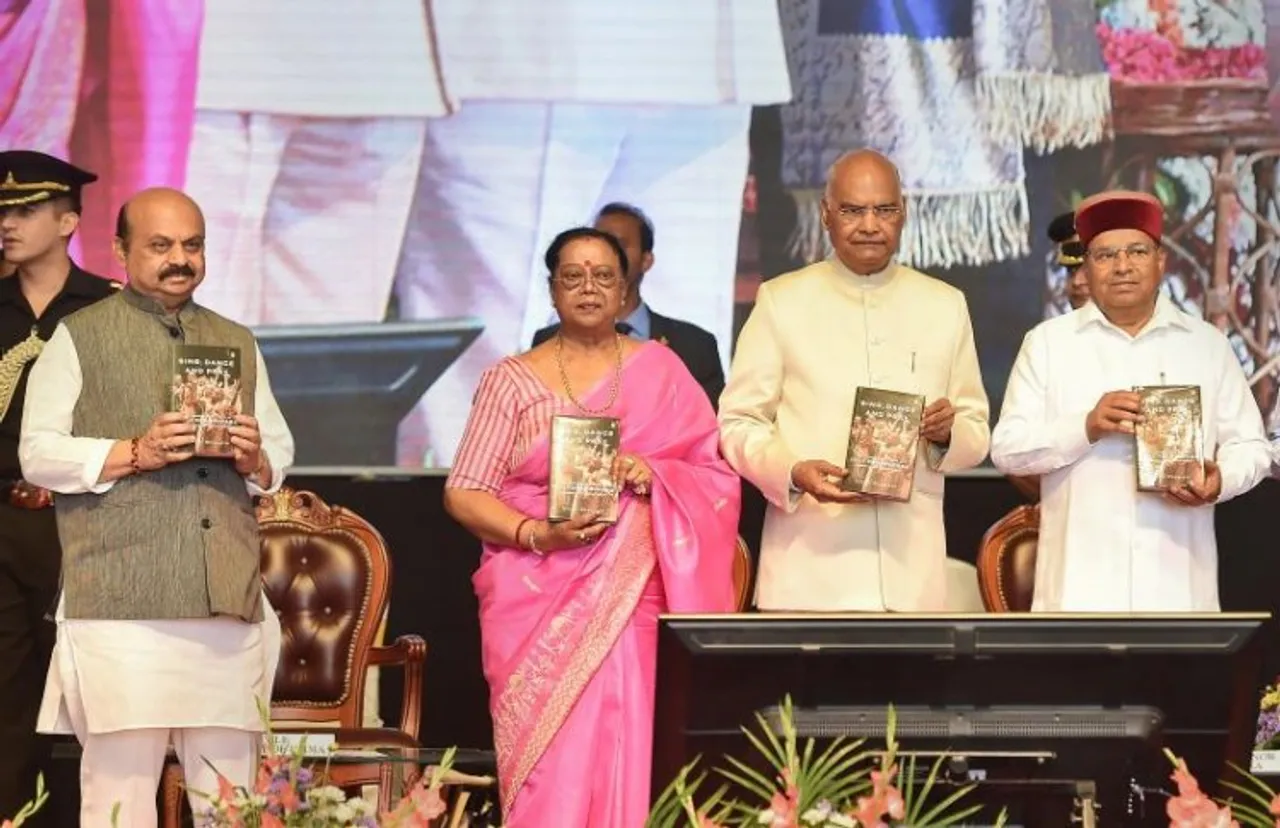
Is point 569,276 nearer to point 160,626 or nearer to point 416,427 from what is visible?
point 160,626

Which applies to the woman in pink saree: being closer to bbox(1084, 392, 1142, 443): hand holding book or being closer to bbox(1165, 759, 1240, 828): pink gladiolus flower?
bbox(1084, 392, 1142, 443): hand holding book

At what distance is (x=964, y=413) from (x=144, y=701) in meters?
1.69

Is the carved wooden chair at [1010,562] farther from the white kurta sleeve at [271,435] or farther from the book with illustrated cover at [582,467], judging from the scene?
the white kurta sleeve at [271,435]

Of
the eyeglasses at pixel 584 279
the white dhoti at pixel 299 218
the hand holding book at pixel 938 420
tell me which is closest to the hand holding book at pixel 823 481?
the hand holding book at pixel 938 420

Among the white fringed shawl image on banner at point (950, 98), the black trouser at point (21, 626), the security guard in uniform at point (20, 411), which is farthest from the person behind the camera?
the white fringed shawl image on banner at point (950, 98)

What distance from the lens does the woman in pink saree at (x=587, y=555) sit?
4207 millimetres

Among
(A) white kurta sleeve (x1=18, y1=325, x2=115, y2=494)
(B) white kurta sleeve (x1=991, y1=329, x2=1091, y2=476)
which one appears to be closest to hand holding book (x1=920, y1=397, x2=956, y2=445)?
(B) white kurta sleeve (x1=991, y1=329, x2=1091, y2=476)

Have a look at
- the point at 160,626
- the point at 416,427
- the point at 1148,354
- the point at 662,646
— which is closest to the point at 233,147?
the point at 416,427

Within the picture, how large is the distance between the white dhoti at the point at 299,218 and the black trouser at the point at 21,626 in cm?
120

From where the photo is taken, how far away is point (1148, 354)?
4.16 m

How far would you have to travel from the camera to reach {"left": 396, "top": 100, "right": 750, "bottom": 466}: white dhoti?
233 inches

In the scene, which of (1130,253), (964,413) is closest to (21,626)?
(964,413)

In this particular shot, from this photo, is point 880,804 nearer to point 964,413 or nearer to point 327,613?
point 964,413

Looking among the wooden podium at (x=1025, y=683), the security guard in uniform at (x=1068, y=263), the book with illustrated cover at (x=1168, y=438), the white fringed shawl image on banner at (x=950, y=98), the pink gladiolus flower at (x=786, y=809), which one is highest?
the white fringed shawl image on banner at (x=950, y=98)
